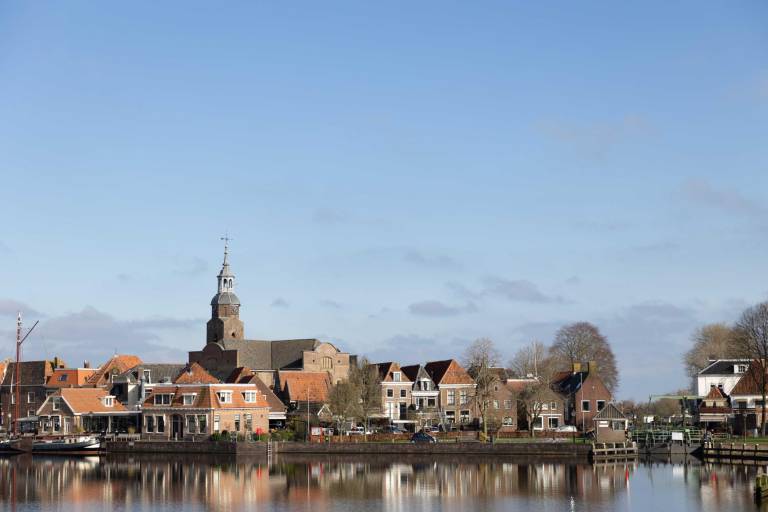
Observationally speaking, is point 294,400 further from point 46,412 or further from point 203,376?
point 46,412

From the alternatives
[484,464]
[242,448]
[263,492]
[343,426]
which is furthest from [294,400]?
[263,492]

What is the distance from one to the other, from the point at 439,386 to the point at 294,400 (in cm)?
1442

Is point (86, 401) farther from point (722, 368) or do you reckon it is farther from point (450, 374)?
point (722, 368)

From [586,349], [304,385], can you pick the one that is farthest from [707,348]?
[304,385]

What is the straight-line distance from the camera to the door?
92.0m

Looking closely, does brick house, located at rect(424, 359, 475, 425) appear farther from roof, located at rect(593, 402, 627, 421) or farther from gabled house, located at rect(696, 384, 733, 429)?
gabled house, located at rect(696, 384, 733, 429)

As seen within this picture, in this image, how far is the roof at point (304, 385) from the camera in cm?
10557

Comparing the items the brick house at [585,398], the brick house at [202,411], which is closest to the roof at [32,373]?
Answer: the brick house at [202,411]

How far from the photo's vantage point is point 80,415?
330 ft

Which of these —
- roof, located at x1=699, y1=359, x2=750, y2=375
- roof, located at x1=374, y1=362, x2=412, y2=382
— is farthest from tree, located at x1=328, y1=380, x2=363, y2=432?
roof, located at x1=699, y1=359, x2=750, y2=375

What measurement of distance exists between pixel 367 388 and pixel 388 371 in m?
9.47

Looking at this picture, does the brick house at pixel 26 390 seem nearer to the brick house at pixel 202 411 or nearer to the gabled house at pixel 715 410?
the brick house at pixel 202 411

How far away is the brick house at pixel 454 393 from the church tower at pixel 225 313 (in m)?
25.6

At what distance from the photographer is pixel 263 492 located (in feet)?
194
